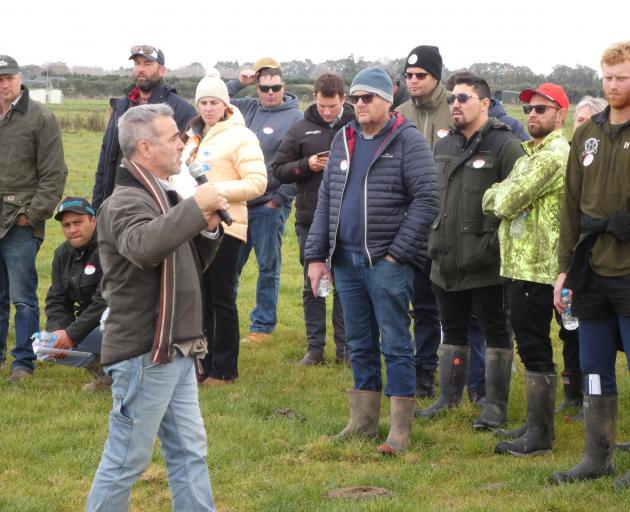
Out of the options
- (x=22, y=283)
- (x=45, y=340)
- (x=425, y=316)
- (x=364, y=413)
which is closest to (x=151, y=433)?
(x=364, y=413)

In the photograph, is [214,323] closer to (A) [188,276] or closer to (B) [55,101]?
(A) [188,276]

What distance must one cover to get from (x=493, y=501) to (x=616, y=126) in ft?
7.19

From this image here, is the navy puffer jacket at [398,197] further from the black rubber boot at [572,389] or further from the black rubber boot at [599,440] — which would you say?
the black rubber boot at [572,389]

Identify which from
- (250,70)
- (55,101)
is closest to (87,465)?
(250,70)

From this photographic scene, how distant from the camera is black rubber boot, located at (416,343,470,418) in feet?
25.3

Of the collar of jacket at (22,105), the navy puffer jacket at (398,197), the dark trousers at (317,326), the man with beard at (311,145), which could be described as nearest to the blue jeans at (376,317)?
the navy puffer jacket at (398,197)

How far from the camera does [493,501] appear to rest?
19.0ft

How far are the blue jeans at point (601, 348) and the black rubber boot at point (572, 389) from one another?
1.97 m

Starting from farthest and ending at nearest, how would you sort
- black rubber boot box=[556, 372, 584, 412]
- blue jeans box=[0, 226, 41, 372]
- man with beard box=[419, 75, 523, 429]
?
blue jeans box=[0, 226, 41, 372]
black rubber boot box=[556, 372, 584, 412]
man with beard box=[419, 75, 523, 429]

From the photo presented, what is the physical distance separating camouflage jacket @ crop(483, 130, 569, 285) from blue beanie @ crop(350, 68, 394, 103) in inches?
37.7

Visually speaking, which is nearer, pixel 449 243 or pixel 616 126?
pixel 616 126

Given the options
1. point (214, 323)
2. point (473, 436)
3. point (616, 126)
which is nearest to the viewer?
point (616, 126)

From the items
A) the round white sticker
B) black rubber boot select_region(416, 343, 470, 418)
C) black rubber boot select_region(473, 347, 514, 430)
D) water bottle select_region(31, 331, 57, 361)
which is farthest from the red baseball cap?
water bottle select_region(31, 331, 57, 361)

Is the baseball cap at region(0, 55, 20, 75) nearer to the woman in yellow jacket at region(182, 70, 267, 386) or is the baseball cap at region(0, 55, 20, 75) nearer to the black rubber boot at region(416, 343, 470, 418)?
the woman in yellow jacket at region(182, 70, 267, 386)
